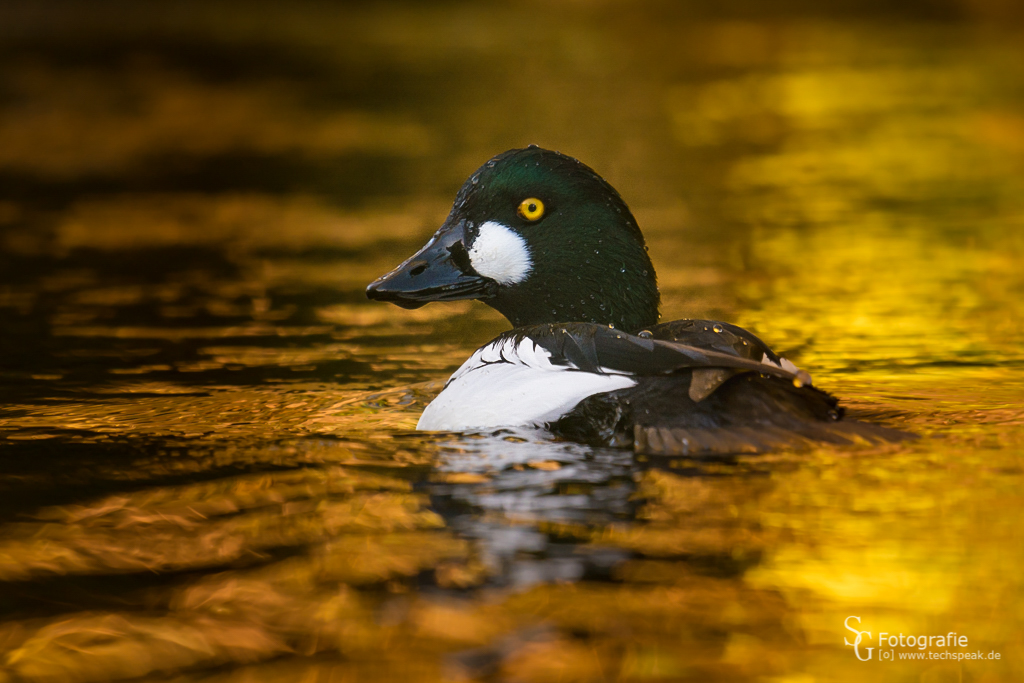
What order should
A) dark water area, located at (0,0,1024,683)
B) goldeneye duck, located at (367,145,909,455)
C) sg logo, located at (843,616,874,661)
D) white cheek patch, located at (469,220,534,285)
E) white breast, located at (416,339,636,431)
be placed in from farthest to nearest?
white cheek patch, located at (469,220,534,285), white breast, located at (416,339,636,431), goldeneye duck, located at (367,145,909,455), dark water area, located at (0,0,1024,683), sg logo, located at (843,616,874,661)

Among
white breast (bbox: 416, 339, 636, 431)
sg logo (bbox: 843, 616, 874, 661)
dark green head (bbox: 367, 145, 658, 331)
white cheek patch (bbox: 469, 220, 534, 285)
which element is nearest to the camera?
sg logo (bbox: 843, 616, 874, 661)

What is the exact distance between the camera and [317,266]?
31.2 feet

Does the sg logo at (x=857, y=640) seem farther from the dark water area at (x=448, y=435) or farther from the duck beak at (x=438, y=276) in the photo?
the duck beak at (x=438, y=276)

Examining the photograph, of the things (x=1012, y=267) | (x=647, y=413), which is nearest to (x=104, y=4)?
(x=1012, y=267)

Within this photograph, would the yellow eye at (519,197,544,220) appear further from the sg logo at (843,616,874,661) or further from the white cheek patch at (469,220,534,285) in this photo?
the sg logo at (843,616,874,661)

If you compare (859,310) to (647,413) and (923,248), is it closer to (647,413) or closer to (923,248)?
(923,248)

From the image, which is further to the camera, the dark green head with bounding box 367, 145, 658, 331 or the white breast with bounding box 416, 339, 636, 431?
the dark green head with bounding box 367, 145, 658, 331

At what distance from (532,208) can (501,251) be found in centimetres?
19

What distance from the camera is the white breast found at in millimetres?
4402

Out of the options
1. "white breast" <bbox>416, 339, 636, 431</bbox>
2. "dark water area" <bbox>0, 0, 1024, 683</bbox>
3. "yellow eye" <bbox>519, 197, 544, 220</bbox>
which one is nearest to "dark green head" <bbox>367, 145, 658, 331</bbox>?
"yellow eye" <bbox>519, 197, 544, 220</bbox>

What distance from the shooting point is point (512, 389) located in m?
4.58

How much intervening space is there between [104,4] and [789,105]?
23.3m

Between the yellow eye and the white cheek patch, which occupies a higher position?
the yellow eye

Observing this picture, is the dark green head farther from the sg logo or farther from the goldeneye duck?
the sg logo
